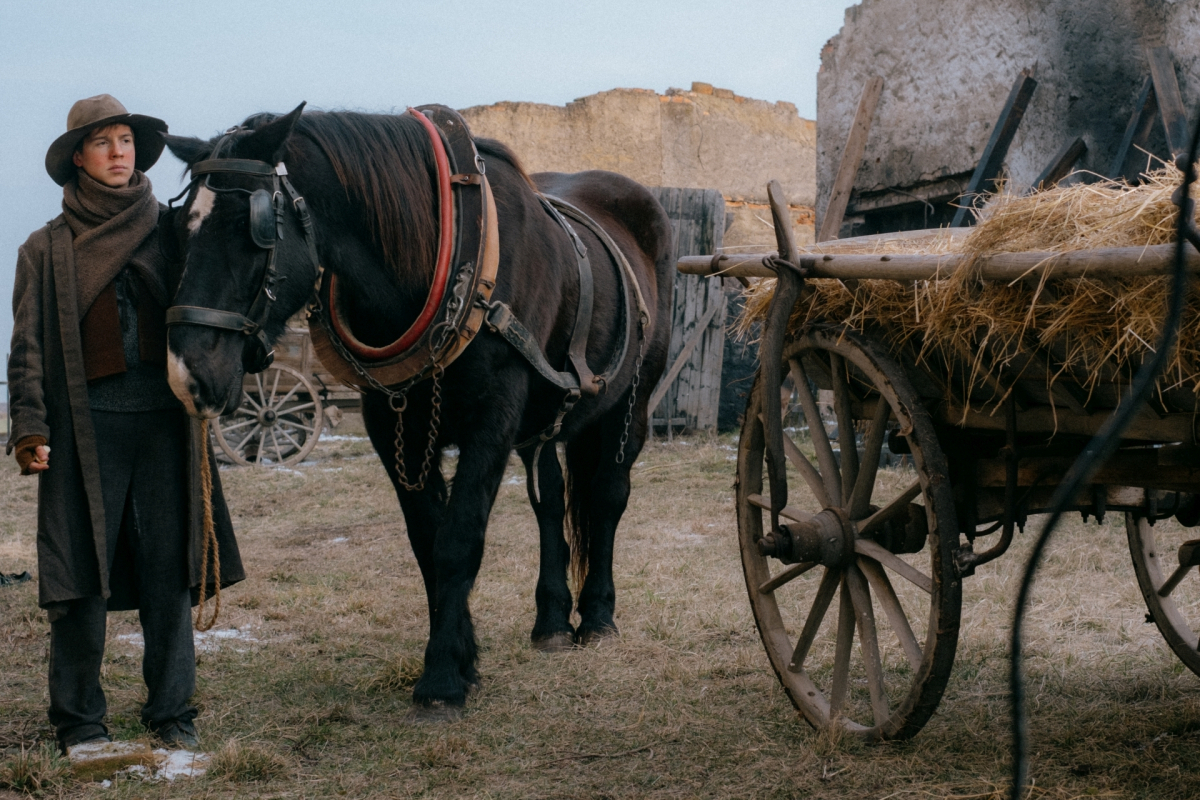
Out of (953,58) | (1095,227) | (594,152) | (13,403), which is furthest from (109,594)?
(594,152)

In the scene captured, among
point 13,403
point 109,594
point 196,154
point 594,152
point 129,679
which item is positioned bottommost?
point 129,679

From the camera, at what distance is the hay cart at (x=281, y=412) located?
948 cm

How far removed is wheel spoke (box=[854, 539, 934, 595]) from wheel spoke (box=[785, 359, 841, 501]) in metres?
0.18

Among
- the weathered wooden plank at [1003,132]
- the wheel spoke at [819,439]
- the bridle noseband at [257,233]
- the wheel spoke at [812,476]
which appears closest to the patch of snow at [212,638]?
the bridle noseband at [257,233]

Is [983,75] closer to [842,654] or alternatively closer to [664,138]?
[842,654]

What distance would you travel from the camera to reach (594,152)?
19078 millimetres

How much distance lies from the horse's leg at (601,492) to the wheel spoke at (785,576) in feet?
4.15

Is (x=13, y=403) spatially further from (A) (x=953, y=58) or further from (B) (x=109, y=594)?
(A) (x=953, y=58)

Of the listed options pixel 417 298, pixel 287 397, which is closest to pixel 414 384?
pixel 417 298

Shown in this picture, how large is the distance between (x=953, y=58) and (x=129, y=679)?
599 cm

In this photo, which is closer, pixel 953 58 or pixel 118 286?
pixel 118 286

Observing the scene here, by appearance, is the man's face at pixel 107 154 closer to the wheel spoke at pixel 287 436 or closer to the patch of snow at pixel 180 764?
the patch of snow at pixel 180 764

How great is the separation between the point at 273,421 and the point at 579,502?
6.28 metres

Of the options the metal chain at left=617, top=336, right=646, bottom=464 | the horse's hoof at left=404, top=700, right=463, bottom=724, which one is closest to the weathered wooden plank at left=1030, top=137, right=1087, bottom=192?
the metal chain at left=617, top=336, right=646, bottom=464
